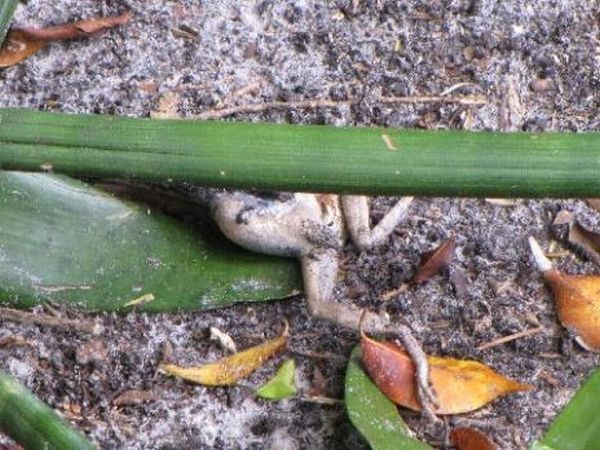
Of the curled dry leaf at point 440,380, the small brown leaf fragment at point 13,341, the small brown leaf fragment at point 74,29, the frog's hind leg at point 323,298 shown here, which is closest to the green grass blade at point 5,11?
the small brown leaf fragment at point 74,29

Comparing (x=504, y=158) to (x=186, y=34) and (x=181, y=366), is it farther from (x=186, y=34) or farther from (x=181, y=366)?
(x=186, y=34)

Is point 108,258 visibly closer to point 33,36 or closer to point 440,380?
point 33,36

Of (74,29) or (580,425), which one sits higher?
(74,29)

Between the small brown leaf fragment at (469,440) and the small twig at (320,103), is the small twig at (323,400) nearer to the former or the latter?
the small brown leaf fragment at (469,440)

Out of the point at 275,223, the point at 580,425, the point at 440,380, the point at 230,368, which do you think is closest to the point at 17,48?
the point at 275,223

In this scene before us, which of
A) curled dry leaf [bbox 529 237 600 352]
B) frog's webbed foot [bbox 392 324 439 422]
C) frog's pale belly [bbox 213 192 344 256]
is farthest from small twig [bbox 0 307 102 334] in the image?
curled dry leaf [bbox 529 237 600 352]

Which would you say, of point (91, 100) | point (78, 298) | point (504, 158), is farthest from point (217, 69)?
point (504, 158)

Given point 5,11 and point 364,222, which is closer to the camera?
point 5,11
